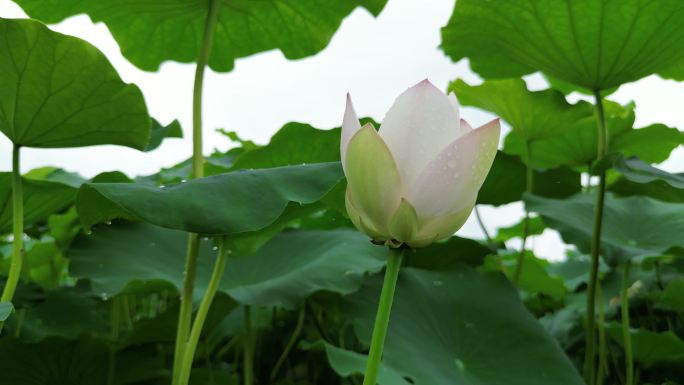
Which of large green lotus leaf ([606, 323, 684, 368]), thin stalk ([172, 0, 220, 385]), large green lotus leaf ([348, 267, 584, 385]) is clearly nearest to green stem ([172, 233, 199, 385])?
thin stalk ([172, 0, 220, 385])

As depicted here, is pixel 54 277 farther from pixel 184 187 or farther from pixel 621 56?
pixel 621 56

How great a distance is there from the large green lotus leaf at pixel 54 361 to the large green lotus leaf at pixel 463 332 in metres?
0.36

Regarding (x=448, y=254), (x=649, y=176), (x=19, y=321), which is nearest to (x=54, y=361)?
(x=19, y=321)

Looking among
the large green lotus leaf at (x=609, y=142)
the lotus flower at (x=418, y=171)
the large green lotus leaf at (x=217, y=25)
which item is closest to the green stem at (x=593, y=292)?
the large green lotus leaf at (x=609, y=142)

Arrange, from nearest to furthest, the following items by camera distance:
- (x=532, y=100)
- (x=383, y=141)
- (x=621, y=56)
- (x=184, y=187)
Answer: (x=383, y=141) < (x=184, y=187) < (x=621, y=56) < (x=532, y=100)

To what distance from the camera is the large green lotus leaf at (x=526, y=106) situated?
1073 millimetres

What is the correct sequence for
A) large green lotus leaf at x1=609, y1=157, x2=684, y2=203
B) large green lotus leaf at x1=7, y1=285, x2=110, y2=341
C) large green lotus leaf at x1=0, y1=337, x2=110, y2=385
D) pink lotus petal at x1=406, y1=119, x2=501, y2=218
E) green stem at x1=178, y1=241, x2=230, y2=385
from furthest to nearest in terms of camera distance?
large green lotus leaf at x1=7, y1=285, x2=110, y2=341 → large green lotus leaf at x1=0, y1=337, x2=110, y2=385 → large green lotus leaf at x1=609, y1=157, x2=684, y2=203 → green stem at x1=178, y1=241, x2=230, y2=385 → pink lotus petal at x1=406, y1=119, x2=501, y2=218

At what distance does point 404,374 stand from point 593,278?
1.03 feet

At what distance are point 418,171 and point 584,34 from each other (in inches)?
23.6

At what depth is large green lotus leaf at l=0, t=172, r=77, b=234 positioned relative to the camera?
82cm

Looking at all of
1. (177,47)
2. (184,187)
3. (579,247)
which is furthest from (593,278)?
(177,47)

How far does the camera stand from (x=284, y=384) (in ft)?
3.12

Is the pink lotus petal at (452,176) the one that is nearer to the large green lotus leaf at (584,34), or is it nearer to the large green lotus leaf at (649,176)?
the large green lotus leaf at (649,176)

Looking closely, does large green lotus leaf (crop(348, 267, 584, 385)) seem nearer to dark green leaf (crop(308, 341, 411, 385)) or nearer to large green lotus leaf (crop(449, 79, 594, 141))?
A: dark green leaf (crop(308, 341, 411, 385))
